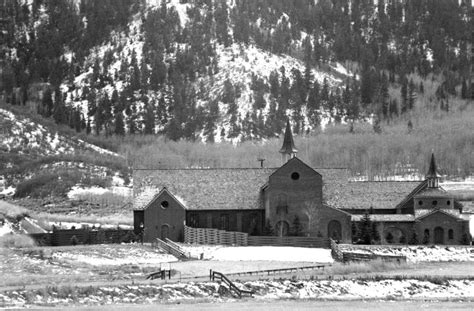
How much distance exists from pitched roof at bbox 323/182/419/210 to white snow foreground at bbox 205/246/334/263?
1349 centimetres

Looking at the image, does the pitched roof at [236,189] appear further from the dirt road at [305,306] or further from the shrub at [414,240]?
the dirt road at [305,306]

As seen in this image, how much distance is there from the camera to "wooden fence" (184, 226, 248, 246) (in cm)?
8249

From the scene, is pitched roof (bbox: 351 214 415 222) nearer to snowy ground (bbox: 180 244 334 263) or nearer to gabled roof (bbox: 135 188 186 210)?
snowy ground (bbox: 180 244 334 263)

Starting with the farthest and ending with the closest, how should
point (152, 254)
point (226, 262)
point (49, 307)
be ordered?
point (152, 254) → point (226, 262) → point (49, 307)

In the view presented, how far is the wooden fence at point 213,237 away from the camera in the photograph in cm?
8249

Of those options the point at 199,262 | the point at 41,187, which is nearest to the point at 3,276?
the point at 199,262

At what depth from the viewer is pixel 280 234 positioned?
87750mm

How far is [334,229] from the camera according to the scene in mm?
86938

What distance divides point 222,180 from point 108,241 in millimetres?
14285

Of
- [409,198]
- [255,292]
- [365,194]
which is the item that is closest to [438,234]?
[409,198]

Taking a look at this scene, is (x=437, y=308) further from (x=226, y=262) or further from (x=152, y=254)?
(x=152, y=254)

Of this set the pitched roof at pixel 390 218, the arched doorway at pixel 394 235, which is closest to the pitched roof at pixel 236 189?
the pitched roof at pixel 390 218

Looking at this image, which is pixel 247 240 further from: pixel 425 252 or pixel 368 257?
pixel 425 252

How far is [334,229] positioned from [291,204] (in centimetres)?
478
